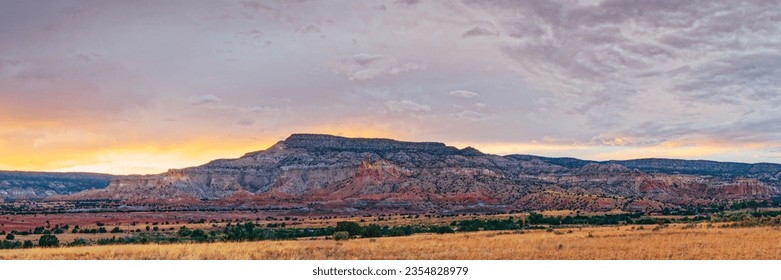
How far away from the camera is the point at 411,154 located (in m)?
155

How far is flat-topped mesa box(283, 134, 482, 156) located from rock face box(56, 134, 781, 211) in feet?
0.94

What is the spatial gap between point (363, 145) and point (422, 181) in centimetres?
4452

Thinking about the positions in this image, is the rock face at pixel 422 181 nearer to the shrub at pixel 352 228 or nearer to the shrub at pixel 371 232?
the shrub at pixel 352 228

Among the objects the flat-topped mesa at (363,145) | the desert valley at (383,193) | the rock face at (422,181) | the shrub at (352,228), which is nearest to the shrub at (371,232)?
the shrub at (352,228)

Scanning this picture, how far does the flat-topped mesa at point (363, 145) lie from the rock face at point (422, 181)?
0.94 ft

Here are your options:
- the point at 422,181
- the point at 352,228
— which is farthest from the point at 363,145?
the point at 352,228

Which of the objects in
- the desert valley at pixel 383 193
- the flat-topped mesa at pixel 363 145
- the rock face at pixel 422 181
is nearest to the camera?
the desert valley at pixel 383 193

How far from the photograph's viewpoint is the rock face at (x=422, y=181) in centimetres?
11638

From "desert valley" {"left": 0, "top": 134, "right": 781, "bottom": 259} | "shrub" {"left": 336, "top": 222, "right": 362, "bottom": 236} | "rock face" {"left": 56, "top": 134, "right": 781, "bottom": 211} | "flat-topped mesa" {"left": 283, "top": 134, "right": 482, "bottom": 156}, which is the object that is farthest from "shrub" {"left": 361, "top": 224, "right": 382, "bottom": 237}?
"flat-topped mesa" {"left": 283, "top": 134, "right": 482, "bottom": 156}

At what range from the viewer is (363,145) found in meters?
173

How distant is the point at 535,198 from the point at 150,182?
306 ft

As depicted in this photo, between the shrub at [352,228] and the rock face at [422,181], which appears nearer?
the shrub at [352,228]

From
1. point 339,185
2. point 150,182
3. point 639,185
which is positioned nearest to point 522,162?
point 639,185

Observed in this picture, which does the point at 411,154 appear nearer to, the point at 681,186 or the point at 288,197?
the point at 288,197
